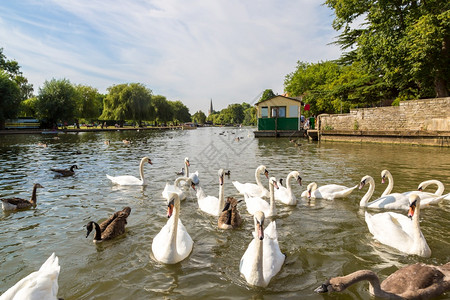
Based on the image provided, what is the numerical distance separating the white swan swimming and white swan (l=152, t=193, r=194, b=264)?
3774mm

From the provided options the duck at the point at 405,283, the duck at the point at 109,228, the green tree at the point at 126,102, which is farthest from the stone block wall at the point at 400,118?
the green tree at the point at 126,102

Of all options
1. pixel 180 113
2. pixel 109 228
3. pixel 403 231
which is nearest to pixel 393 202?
pixel 403 231

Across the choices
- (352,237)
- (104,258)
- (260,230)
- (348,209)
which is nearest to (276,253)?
(260,230)

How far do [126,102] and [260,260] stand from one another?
68691 millimetres

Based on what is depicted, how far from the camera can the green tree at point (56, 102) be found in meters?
54.5

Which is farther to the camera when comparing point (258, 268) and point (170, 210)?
point (170, 210)

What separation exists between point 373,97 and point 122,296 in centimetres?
3272

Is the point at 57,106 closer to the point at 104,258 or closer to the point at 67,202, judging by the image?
the point at 67,202

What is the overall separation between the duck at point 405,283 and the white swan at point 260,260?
837 millimetres

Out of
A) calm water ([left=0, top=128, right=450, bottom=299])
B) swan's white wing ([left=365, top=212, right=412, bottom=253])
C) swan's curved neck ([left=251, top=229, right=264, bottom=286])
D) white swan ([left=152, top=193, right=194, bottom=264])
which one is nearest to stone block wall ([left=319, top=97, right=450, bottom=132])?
calm water ([left=0, top=128, right=450, bottom=299])

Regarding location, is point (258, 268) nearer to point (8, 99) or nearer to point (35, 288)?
point (35, 288)

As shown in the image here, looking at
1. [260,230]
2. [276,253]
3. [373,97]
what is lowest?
[276,253]

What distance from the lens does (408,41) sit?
70.1 feet

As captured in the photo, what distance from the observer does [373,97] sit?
99.8 feet
